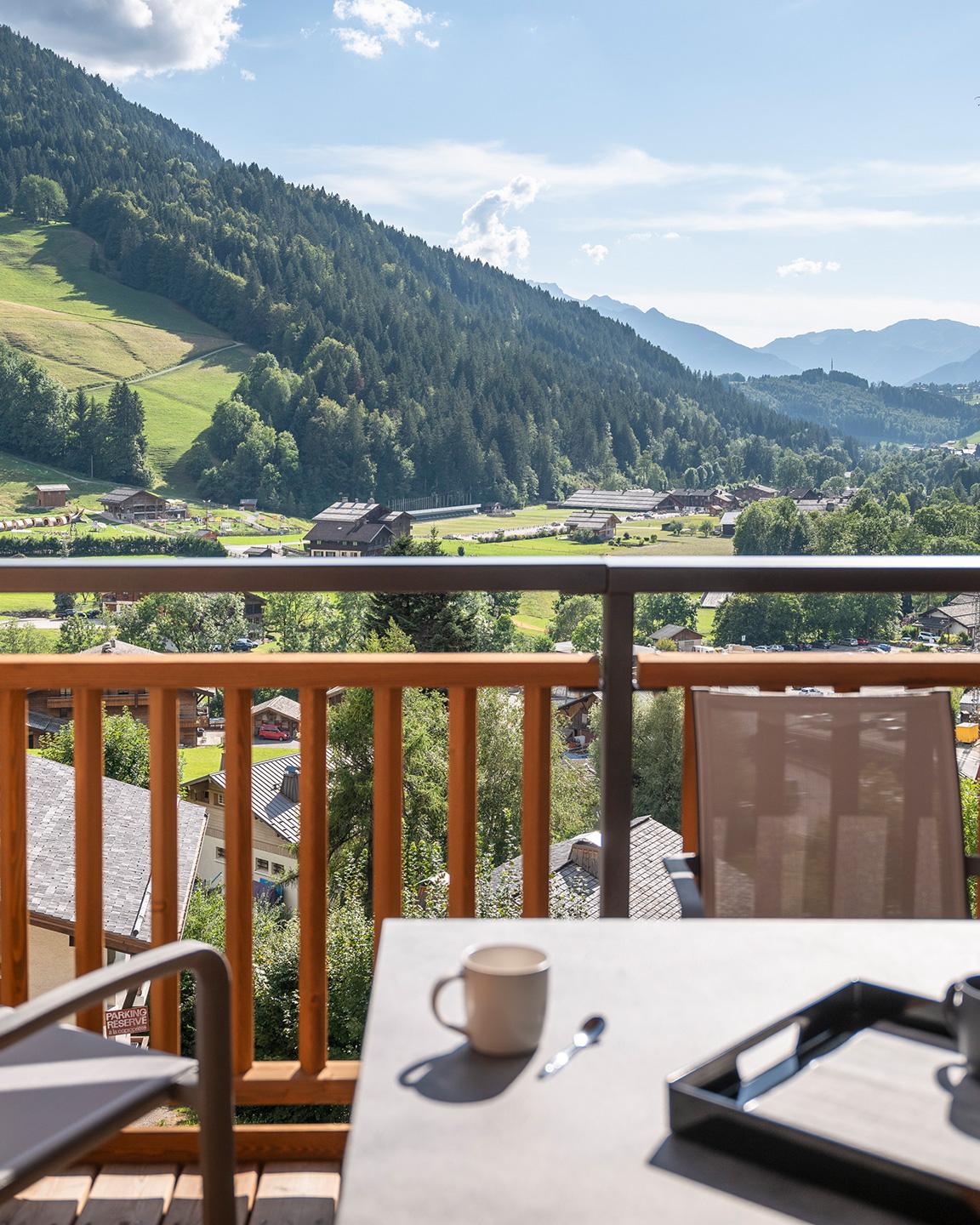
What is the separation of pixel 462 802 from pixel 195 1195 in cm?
→ 79

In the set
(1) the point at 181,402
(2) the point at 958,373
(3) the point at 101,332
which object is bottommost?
(1) the point at 181,402

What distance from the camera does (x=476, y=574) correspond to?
186cm

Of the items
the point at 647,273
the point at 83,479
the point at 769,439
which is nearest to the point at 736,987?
the point at 83,479

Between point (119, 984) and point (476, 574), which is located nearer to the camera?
point (119, 984)

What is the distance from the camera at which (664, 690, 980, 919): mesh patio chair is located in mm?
1639

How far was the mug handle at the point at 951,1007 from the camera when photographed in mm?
860

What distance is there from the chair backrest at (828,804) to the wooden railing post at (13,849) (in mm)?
1154

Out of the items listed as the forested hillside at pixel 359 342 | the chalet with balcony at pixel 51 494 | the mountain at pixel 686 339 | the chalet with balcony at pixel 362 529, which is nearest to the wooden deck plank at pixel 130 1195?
the chalet with balcony at pixel 362 529

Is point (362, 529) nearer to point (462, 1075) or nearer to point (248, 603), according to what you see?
point (248, 603)

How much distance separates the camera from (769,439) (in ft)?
99.1

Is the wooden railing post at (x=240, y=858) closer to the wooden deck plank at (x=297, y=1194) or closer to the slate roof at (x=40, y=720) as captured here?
the wooden deck plank at (x=297, y=1194)

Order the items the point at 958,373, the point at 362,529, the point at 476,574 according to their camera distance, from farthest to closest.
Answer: the point at 958,373, the point at 362,529, the point at 476,574

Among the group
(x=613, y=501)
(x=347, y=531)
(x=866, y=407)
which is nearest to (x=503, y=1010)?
(x=347, y=531)

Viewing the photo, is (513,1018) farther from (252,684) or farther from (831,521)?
(831,521)
